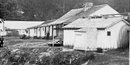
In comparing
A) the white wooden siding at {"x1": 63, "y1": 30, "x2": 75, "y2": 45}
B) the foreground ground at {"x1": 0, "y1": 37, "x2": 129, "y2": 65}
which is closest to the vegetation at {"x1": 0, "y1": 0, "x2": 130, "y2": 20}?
the white wooden siding at {"x1": 63, "y1": 30, "x2": 75, "y2": 45}

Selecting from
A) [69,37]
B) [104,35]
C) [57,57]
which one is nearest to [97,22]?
[104,35]

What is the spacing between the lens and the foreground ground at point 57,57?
21312mm

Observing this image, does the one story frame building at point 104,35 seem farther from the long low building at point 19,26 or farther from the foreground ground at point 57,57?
the long low building at point 19,26

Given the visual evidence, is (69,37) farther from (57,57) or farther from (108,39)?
(57,57)

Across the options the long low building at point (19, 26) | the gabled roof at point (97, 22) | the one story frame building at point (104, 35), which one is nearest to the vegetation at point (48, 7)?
the long low building at point (19, 26)

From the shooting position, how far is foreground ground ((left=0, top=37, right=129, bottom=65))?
21312 mm

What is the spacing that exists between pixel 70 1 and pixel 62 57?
8082 cm

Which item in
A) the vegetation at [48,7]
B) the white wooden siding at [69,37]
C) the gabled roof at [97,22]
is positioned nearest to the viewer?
the gabled roof at [97,22]

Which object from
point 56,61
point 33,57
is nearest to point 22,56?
point 33,57

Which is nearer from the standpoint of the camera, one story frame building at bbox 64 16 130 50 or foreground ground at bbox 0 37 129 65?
foreground ground at bbox 0 37 129 65

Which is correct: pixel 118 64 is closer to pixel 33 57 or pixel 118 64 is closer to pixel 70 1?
pixel 33 57

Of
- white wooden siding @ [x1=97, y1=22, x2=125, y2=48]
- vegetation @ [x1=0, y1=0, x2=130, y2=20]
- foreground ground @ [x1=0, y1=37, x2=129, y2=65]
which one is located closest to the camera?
foreground ground @ [x1=0, y1=37, x2=129, y2=65]

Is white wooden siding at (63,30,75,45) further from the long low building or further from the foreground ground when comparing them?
the long low building

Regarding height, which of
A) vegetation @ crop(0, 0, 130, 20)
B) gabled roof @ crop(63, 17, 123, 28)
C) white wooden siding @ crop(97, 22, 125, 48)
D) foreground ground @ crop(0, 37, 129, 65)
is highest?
vegetation @ crop(0, 0, 130, 20)
